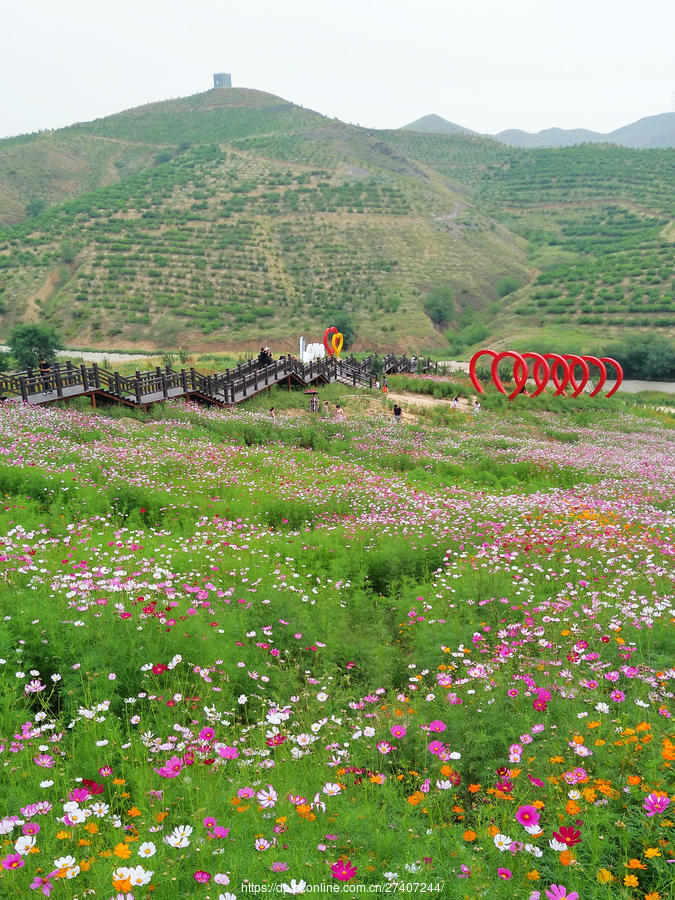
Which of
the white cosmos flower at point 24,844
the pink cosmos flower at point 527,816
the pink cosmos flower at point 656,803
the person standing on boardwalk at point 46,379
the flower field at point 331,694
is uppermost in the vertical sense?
the person standing on boardwalk at point 46,379

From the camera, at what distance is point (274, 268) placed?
71.8 m

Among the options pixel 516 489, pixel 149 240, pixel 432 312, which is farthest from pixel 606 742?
pixel 149 240

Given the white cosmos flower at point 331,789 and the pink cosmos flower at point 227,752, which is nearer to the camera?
the white cosmos flower at point 331,789

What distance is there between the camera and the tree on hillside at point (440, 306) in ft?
222

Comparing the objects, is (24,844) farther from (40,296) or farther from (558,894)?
(40,296)

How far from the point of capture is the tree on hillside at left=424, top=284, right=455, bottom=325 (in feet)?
222

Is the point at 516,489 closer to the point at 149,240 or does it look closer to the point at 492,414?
the point at 492,414

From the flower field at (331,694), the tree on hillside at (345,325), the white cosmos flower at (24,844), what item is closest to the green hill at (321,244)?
the tree on hillside at (345,325)

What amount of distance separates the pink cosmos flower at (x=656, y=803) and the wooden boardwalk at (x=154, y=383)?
18.0m

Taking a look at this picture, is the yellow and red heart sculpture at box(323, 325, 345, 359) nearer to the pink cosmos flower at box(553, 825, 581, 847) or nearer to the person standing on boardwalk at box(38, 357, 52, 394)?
the person standing on boardwalk at box(38, 357, 52, 394)

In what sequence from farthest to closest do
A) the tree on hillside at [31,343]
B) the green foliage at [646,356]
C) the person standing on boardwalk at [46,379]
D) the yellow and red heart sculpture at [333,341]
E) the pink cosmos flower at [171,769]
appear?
1. the green foliage at [646,356]
2. the yellow and red heart sculpture at [333,341]
3. the tree on hillside at [31,343]
4. the person standing on boardwalk at [46,379]
5. the pink cosmos flower at [171,769]

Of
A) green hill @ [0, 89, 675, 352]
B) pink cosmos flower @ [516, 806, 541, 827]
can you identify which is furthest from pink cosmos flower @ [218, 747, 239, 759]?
green hill @ [0, 89, 675, 352]

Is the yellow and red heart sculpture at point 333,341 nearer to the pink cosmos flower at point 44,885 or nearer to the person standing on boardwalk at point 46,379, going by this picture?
the person standing on boardwalk at point 46,379

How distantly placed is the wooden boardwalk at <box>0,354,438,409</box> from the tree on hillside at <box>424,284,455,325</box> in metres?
38.3
